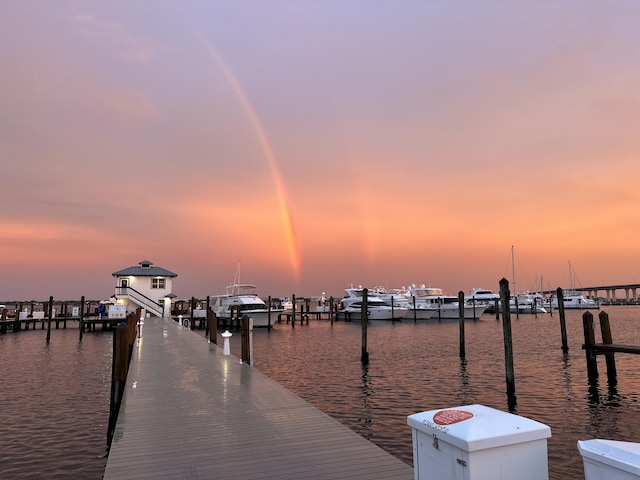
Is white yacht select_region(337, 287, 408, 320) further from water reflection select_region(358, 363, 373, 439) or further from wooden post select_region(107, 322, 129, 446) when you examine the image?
wooden post select_region(107, 322, 129, 446)

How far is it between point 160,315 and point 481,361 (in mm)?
40768

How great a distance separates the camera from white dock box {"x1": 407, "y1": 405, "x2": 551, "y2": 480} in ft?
10.9

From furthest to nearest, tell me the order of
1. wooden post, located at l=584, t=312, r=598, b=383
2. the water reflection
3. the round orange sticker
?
wooden post, located at l=584, t=312, r=598, b=383
the water reflection
the round orange sticker

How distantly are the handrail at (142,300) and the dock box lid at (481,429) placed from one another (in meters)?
53.9

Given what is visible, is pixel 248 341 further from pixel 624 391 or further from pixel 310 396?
pixel 624 391

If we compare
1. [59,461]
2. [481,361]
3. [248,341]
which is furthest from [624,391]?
[59,461]

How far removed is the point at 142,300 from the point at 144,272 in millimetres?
3598

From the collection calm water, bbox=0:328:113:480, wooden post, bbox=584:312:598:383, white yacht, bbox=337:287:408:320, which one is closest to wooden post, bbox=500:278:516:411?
wooden post, bbox=584:312:598:383

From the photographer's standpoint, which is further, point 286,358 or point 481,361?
point 286,358

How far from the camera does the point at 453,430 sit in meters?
3.51

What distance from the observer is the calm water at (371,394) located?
11.4m

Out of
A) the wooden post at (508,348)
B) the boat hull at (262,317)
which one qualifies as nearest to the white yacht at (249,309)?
the boat hull at (262,317)

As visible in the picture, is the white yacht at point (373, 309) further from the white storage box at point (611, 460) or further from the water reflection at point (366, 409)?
the white storage box at point (611, 460)

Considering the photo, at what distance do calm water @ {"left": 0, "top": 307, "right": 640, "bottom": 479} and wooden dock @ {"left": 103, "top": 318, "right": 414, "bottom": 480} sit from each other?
2.08 metres
